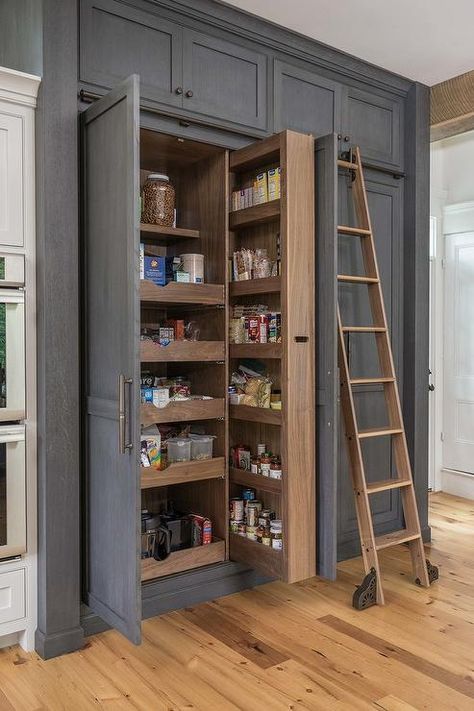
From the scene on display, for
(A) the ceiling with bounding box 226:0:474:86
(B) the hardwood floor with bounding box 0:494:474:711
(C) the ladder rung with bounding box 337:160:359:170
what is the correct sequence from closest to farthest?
(B) the hardwood floor with bounding box 0:494:474:711 < (A) the ceiling with bounding box 226:0:474:86 < (C) the ladder rung with bounding box 337:160:359:170

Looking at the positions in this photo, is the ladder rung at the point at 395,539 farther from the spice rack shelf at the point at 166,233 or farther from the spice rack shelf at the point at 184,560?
the spice rack shelf at the point at 166,233

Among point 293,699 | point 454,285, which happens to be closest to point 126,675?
point 293,699

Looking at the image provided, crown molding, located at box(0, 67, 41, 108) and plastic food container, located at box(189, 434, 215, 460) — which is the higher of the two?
crown molding, located at box(0, 67, 41, 108)

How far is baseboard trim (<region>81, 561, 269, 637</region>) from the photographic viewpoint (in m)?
2.73

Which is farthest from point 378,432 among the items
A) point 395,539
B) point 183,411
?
point 183,411

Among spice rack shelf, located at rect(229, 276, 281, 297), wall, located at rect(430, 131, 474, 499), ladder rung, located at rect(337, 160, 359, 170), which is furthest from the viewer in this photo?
wall, located at rect(430, 131, 474, 499)

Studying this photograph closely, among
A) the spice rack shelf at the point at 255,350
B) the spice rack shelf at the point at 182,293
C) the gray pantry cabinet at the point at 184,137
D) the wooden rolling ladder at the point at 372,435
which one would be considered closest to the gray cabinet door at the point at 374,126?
the gray pantry cabinet at the point at 184,137

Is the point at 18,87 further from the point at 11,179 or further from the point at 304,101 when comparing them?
the point at 304,101

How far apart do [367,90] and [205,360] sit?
195cm

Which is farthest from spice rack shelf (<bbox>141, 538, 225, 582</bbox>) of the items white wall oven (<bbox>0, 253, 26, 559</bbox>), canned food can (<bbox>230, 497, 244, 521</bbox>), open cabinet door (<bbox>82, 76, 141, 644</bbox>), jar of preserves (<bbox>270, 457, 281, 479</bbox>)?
white wall oven (<bbox>0, 253, 26, 559</bbox>)

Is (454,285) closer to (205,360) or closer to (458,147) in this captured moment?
(458,147)

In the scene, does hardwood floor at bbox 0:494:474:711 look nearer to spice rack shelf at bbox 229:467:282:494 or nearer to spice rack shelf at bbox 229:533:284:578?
spice rack shelf at bbox 229:533:284:578

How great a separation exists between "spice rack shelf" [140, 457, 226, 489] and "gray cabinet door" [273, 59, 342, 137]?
68.2 inches

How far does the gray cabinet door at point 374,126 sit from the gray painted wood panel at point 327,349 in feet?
2.88
